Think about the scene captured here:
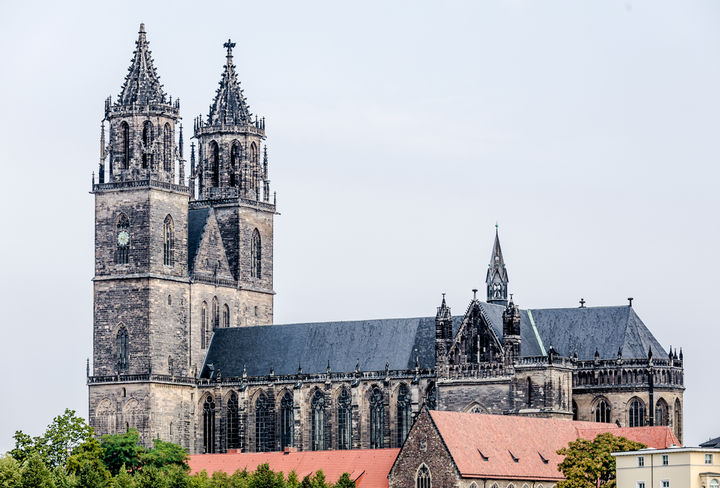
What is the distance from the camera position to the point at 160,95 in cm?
16888

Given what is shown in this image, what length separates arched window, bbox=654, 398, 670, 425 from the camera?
152000 millimetres

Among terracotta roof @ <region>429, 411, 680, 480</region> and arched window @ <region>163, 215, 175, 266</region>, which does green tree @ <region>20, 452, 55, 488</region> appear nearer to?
terracotta roof @ <region>429, 411, 680, 480</region>

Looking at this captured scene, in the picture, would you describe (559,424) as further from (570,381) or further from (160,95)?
(160,95)

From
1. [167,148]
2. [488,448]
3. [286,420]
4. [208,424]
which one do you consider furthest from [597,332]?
[167,148]

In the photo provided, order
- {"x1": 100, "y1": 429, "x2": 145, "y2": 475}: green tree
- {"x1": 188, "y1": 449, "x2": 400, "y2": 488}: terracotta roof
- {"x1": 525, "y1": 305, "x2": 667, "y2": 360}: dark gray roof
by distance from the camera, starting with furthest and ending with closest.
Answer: {"x1": 525, "y1": 305, "x2": 667, "y2": 360}: dark gray roof
{"x1": 100, "y1": 429, "x2": 145, "y2": 475}: green tree
{"x1": 188, "y1": 449, "x2": 400, "y2": 488}: terracotta roof

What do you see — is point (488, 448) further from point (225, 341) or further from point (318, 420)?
point (225, 341)

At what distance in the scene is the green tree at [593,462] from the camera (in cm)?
13112

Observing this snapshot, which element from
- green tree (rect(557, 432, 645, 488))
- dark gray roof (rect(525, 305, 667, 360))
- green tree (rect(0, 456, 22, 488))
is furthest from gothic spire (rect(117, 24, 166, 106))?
green tree (rect(557, 432, 645, 488))

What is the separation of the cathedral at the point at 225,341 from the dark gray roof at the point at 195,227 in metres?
0.15

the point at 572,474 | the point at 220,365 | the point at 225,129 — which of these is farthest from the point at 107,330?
the point at 572,474

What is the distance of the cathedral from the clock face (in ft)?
0.34

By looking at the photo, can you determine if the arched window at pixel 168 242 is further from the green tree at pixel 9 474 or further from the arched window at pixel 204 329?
the green tree at pixel 9 474

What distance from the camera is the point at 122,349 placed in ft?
543

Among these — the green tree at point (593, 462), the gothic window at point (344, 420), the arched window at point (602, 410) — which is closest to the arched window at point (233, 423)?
the gothic window at point (344, 420)
